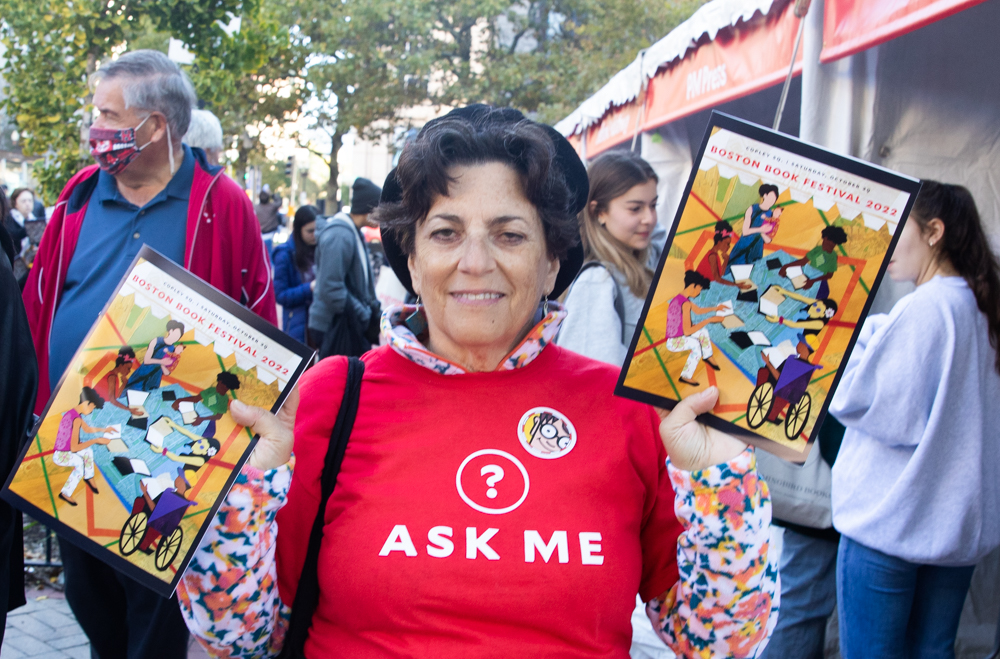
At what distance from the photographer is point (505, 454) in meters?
1.68

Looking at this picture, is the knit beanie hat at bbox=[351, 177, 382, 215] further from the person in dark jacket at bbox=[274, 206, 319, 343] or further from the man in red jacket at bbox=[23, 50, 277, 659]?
the man in red jacket at bbox=[23, 50, 277, 659]

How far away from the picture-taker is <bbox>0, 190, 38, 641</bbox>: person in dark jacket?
80.1 inches

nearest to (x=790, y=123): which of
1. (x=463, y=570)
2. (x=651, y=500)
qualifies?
(x=651, y=500)

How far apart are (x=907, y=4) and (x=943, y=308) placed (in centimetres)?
90

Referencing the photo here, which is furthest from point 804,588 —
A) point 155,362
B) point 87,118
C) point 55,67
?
point 55,67

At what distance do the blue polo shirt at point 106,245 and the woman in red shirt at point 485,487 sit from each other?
4.13 feet

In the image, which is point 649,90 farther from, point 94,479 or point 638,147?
point 94,479

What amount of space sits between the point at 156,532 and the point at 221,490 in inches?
4.9

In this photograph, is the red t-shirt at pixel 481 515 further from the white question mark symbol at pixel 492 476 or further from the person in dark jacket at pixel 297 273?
the person in dark jacket at pixel 297 273

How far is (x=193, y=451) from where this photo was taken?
1.46 m

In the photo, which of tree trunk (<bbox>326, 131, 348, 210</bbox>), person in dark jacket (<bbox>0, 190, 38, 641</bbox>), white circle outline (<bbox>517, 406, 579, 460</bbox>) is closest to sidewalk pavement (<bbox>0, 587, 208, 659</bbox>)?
person in dark jacket (<bbox>0, 190, 38, 641</bbox>)

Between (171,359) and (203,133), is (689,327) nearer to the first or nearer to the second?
(171,359)

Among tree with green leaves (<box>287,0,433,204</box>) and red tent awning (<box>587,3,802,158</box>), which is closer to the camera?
red tent awning (<box>587,3,802,158</box>)

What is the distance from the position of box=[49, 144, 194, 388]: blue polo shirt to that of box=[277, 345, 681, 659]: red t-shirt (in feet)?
4.27
